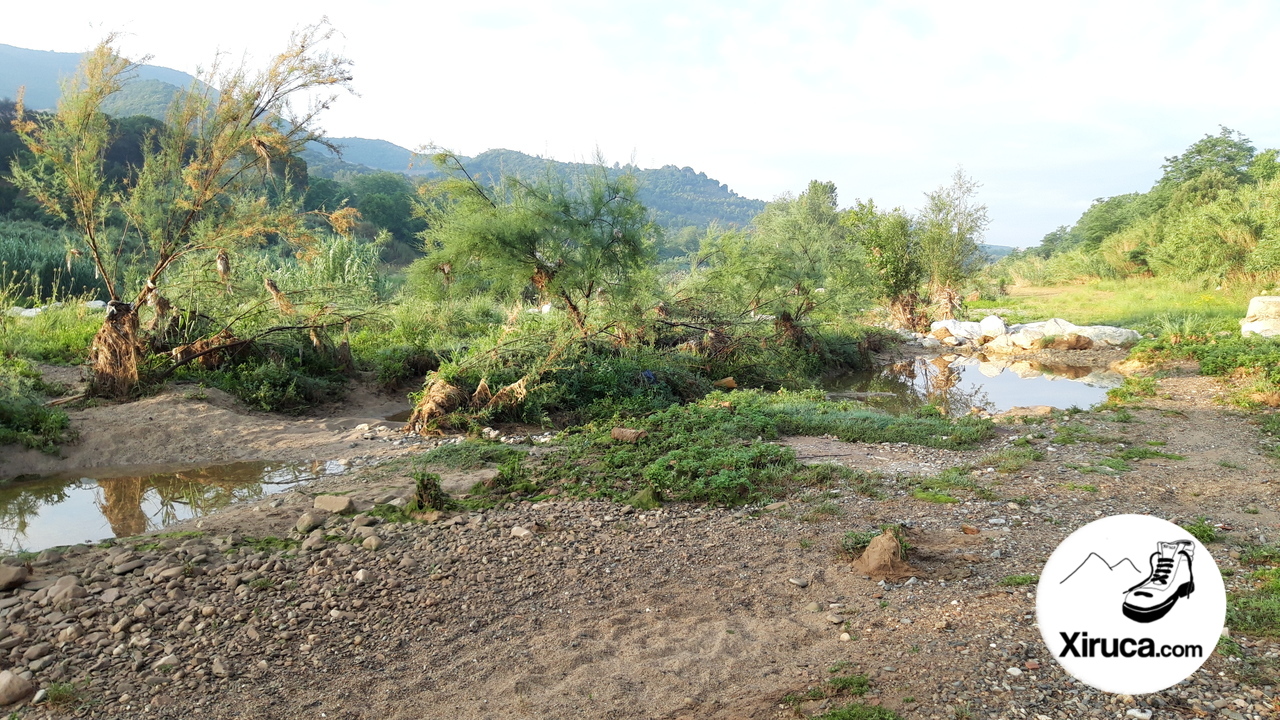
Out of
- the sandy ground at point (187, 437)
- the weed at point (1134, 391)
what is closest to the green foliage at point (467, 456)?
the sandy ground at point (187, 437)

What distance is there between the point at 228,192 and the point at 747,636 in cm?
933

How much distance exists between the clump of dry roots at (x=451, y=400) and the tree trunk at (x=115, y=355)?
3.51 metres

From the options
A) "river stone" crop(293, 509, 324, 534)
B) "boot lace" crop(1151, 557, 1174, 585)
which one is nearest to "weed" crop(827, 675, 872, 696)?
"boot lace" crop(1151, 557, 1174, 585)

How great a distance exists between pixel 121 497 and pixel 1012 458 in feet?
26.9

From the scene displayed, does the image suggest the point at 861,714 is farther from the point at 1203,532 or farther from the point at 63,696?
the point at 63,696

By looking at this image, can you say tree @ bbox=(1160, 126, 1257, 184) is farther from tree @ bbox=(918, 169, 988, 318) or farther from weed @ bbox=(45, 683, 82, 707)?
weed @ bbox=(45, 683, 82, 707)

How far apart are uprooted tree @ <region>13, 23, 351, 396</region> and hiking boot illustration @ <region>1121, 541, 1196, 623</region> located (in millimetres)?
9724

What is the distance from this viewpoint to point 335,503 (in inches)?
213

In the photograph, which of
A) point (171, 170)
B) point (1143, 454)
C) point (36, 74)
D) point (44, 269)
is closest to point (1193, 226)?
point (1143, 454)

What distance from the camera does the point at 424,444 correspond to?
26.9ft

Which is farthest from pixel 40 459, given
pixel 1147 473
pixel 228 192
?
pixel 1147 473

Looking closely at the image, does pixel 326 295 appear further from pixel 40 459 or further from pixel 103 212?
pixel 40 459

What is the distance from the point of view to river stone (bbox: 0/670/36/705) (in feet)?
10.2

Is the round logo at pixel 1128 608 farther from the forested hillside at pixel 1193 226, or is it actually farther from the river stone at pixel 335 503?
the forested hillside at pixel 1193 226
